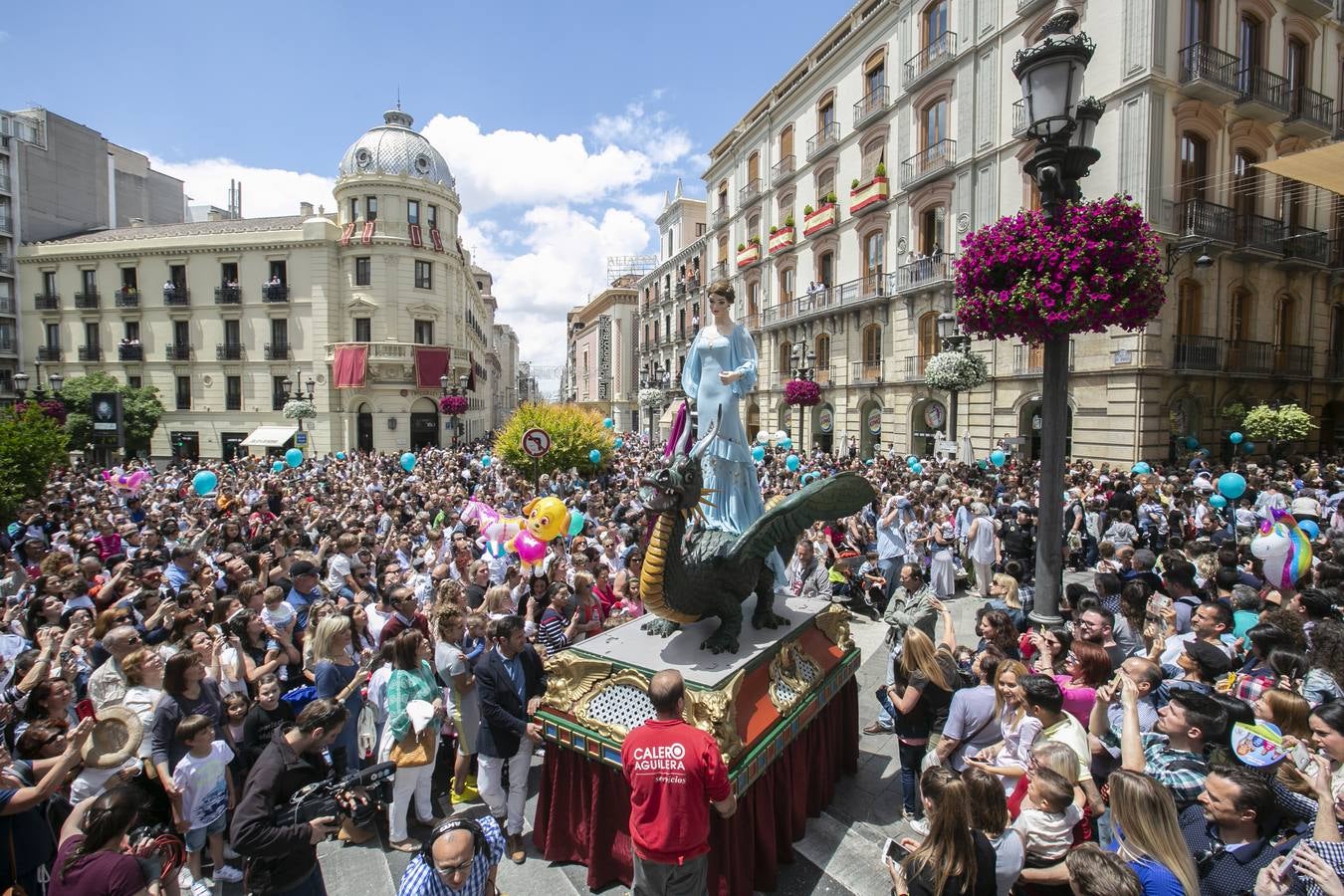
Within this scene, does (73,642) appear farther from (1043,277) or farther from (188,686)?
(1043,277)

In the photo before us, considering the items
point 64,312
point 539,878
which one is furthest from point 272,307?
point 539,878

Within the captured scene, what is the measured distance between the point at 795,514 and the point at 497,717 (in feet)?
7.35

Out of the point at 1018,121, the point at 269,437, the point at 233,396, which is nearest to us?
the point at 1018,121

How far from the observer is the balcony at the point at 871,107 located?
22.3 metres

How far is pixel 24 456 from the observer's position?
30.2ft

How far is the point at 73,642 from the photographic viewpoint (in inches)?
185

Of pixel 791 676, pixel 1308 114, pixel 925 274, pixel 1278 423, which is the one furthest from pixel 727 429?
pixel 1308 114

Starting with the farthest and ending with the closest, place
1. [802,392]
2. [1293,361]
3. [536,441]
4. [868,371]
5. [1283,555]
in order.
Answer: [868,371] → [802,392] → [1293,361] → [536,441] → [1283,555]

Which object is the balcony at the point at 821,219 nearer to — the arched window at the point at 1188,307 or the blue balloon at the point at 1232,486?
the arched window at the point at 1188,307

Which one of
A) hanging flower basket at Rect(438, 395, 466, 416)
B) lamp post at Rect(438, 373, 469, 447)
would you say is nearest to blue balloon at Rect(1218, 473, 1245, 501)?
hanging flower basket at Rect(438, 395, 466, 416)

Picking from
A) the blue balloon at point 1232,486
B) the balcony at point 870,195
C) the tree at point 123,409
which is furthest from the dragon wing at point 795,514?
the tree at point 123,409

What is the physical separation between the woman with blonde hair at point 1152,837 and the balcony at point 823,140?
86.2ft

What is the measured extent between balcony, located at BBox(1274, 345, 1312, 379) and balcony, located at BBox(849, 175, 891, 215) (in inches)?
470

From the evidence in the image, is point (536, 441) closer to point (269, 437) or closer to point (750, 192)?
point (269, 437)
